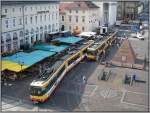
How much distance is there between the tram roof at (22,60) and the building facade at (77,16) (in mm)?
28540

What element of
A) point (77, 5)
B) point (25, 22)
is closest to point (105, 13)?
point (77, 5)

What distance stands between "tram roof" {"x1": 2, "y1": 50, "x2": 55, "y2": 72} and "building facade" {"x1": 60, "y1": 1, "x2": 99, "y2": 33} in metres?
28.5

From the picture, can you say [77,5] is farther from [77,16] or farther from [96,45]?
[96,45]

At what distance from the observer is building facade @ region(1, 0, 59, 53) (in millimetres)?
48375

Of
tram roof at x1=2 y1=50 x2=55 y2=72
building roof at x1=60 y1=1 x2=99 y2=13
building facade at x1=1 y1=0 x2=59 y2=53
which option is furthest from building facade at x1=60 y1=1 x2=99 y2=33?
tram roof at x1=2 y1=50 x2=55 y2=72

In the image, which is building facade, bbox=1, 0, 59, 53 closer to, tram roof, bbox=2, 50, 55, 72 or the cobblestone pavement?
tram roof, bbox=2, 50, 55, 72

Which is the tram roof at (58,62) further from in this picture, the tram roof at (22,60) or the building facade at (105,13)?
the building facade at (105,13)

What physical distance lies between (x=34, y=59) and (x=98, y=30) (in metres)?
40.5

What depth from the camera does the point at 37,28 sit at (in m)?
58.5

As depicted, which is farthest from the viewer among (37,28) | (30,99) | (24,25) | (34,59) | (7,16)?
(37,28)

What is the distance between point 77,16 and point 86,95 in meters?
42.8

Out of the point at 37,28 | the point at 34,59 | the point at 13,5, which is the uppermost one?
the point at 13,5

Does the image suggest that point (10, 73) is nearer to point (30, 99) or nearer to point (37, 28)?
point (30, 99)

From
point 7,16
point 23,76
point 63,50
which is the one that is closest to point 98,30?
point 63,50
